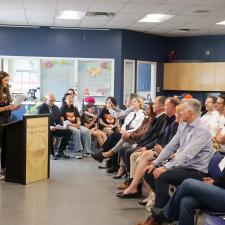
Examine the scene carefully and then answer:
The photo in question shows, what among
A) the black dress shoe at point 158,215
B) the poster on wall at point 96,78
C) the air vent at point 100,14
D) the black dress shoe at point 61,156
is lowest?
the black dress shoe at point 61,156

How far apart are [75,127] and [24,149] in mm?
2688

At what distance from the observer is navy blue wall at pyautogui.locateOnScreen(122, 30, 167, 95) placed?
10938 mm

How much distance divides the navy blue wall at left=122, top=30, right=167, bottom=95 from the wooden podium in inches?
218

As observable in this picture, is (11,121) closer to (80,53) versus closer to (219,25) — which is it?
(80,53)

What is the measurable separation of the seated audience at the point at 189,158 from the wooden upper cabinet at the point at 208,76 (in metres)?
7.68

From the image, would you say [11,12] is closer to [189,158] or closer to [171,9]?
[171,9]

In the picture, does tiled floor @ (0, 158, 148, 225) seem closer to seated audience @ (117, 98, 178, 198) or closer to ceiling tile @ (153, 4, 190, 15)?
seated audience @ (117, 98, 178, 198)

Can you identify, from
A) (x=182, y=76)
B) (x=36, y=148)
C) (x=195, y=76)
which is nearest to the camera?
(x=36, y=148)

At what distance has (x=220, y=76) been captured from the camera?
451 inches

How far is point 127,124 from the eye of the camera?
668cm

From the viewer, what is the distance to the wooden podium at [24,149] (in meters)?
5.60

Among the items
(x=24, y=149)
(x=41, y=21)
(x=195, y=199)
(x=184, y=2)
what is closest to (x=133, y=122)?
(x=24, y=149)

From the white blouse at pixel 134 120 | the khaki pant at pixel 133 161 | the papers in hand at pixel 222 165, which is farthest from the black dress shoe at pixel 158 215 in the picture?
the white blouse at pixel 134 120

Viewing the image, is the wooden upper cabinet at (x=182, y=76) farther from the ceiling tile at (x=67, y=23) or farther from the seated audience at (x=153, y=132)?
the seated audience at (x=153, y=132)
